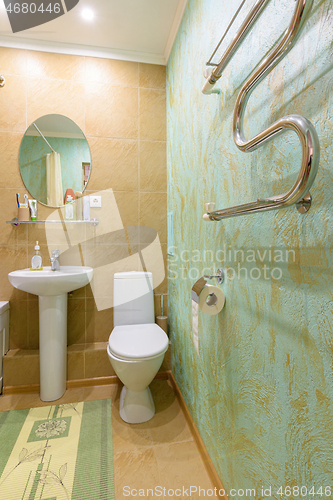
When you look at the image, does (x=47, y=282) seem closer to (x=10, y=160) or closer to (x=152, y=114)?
(x=10, y=160)

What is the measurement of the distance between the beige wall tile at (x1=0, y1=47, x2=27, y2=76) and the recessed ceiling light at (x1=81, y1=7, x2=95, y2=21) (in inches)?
22.2

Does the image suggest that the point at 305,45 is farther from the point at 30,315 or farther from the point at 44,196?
the point at 30,315

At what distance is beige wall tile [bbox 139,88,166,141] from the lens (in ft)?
7.48

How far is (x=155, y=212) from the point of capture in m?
2.31

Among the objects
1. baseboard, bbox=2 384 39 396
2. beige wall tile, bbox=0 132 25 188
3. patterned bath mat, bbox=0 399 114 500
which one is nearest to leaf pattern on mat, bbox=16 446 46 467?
patterned bath mat, bbox=0 399 114 500

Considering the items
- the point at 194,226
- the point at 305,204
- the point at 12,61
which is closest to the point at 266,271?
the point at 305,204

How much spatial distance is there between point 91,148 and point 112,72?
623 millimetres

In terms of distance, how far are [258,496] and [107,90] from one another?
8.29 feet

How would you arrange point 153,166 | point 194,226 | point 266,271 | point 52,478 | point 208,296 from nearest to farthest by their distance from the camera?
point 266,271, point 208,296, point 52,478, point 194,226, point 153,166

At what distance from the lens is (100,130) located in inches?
86.9

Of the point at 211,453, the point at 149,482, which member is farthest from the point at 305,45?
the point at 149,482

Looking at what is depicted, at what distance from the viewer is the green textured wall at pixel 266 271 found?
616mm

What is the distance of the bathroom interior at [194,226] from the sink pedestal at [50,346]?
0.03 metres

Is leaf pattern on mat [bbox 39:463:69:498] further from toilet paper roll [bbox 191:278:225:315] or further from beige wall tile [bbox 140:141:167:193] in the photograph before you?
beige wall tile [bbox 140:141:167:193]
